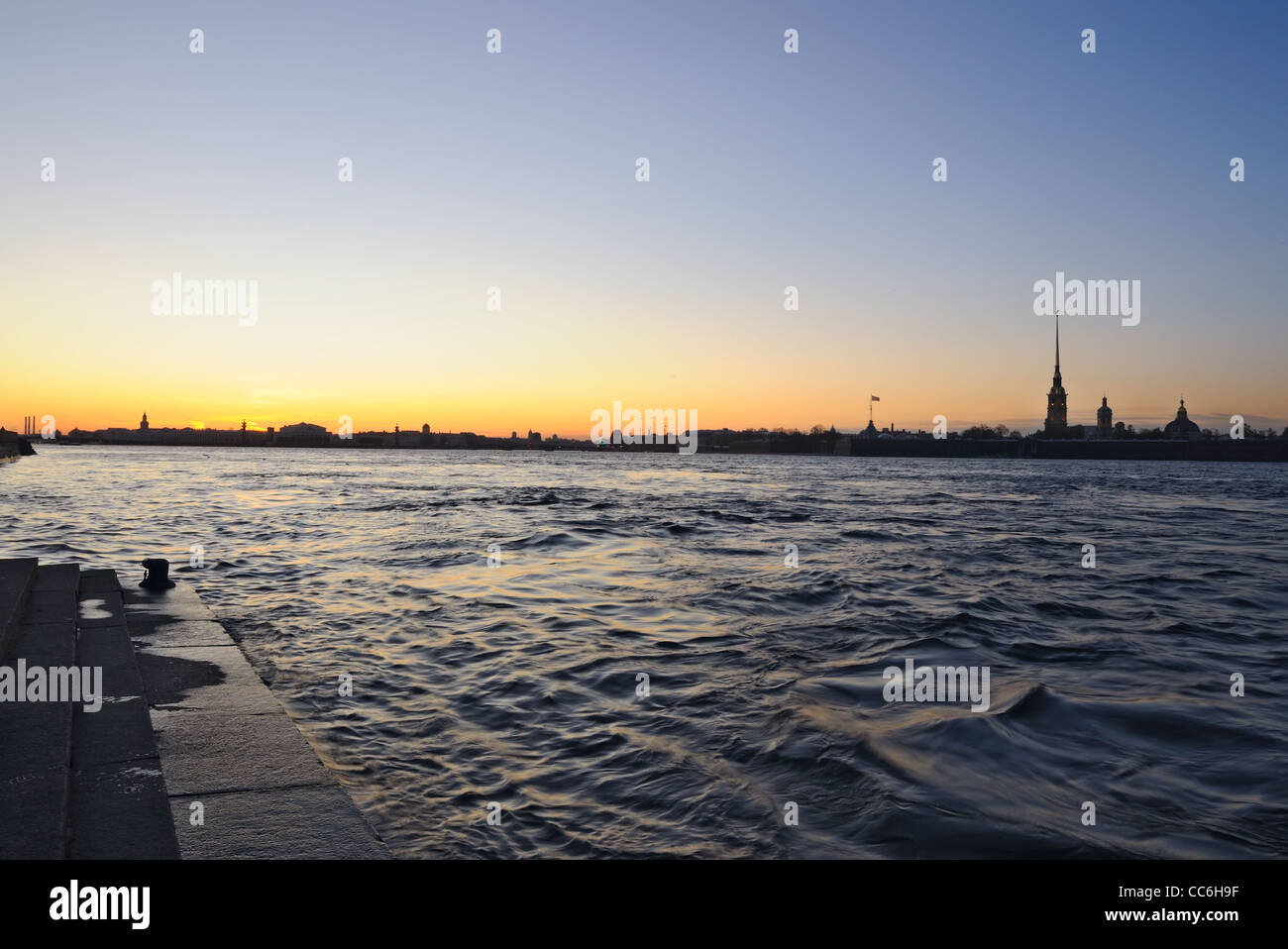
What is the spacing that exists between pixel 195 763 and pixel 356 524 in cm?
2288

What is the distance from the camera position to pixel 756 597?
1356 centimetres

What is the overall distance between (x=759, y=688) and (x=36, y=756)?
5724 millimetres

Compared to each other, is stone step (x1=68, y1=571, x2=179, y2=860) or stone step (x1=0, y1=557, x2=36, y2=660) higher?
stone step (x1=0, y1=557, x2=36, y2=660)

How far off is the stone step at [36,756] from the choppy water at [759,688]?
5.35ft

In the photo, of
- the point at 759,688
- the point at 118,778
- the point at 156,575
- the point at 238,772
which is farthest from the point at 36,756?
the point at 156,575

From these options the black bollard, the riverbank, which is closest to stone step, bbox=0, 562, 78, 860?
the riverbank

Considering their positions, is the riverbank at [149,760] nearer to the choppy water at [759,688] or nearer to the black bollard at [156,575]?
the choppy water at [759,688]

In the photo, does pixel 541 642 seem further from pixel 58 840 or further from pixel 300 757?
pixel 58 840

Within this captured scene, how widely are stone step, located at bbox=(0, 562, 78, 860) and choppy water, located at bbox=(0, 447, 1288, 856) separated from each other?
5.35ft

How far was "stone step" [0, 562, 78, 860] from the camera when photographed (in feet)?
11.0

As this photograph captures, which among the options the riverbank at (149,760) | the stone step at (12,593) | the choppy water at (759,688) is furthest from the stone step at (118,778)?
the choppy water at (759,688)

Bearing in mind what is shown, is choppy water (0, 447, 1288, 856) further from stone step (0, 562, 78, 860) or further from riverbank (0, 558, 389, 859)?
stone step (0, 562, 78, 860)

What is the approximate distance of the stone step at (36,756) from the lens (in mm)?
3354

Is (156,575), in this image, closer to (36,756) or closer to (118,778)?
(36,756)
